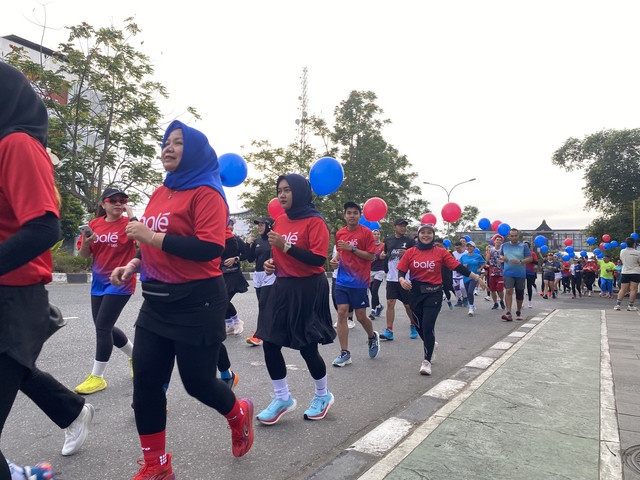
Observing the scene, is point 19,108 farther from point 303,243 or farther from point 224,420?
point 224,420

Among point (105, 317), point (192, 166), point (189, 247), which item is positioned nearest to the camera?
point (189, 247)

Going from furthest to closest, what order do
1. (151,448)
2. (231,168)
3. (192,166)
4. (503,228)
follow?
(503,228), (231,168), (192,166), (151,448)

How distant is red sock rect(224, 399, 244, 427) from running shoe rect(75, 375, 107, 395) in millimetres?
1981

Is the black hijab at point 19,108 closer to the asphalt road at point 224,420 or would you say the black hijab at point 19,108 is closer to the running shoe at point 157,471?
the running shoe at point 157,471

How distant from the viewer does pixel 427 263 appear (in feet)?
17.1

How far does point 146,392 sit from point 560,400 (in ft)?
11.6

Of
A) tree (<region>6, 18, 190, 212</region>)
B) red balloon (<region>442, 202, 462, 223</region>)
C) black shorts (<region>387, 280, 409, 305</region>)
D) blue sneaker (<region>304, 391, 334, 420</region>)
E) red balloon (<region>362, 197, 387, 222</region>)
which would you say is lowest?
blue sneaker (<region>304, 391, 334, 420</region>)

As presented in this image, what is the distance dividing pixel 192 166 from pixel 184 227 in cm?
35

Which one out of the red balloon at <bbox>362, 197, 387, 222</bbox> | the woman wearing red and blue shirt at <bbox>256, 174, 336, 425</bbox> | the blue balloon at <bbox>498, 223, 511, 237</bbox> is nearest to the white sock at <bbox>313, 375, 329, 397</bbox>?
the woman wearing red and blue shirt at <bbox>256, 174, 336, 425</bbox>

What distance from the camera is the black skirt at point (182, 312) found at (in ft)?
7.65

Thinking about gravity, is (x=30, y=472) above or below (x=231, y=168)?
below

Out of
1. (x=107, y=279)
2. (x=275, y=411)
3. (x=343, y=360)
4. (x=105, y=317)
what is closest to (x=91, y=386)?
(x=105, y=317)

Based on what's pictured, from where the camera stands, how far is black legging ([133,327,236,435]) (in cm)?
235

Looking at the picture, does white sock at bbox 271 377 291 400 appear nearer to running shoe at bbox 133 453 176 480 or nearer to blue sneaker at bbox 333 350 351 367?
running shoe at bbox 133 453 176 480
